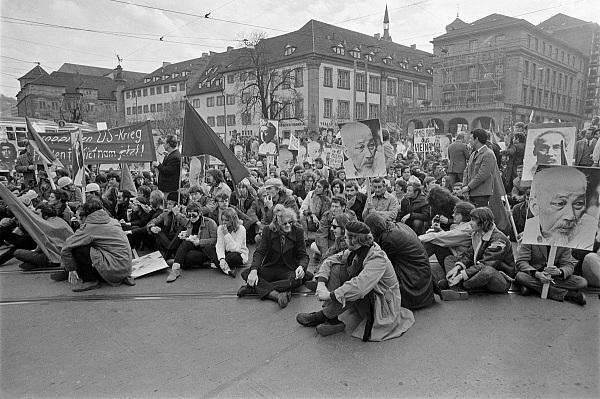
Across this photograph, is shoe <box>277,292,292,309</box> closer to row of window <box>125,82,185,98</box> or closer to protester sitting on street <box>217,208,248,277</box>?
protester sitting on street <box>217,208,248,277</box>

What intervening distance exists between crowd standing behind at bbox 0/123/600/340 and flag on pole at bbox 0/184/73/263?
43mm

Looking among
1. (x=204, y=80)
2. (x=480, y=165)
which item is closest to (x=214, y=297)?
(x=480, y=165)

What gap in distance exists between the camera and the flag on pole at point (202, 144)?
8.23 meters

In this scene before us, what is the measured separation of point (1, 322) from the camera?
17.8ft

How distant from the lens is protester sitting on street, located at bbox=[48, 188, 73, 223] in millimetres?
8039

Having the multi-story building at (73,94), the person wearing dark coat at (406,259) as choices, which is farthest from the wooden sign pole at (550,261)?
the multi-story building at (73,94)

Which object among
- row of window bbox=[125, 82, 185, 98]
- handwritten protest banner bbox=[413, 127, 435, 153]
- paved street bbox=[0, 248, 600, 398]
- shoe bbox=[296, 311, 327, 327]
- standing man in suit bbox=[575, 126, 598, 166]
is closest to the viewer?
paved street bbox=[0, 248, 600, 398]

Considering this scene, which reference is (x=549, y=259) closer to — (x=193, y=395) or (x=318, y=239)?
(x=318, y=239)

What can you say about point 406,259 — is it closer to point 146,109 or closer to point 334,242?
point 334,242

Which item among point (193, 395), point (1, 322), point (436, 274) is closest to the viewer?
point (193, 395)

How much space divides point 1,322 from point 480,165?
7597 millimetres

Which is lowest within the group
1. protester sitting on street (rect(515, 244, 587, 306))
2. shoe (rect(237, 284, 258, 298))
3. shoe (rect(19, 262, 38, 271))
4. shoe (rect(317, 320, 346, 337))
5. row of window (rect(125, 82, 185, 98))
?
shoe (rect(19, 262, 38, 271))

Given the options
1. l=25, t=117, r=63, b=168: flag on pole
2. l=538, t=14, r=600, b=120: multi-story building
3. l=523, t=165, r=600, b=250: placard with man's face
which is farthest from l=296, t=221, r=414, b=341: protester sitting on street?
l=538, t=14, r=600, b=120: multi-story building

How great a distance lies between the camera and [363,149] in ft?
25.3
